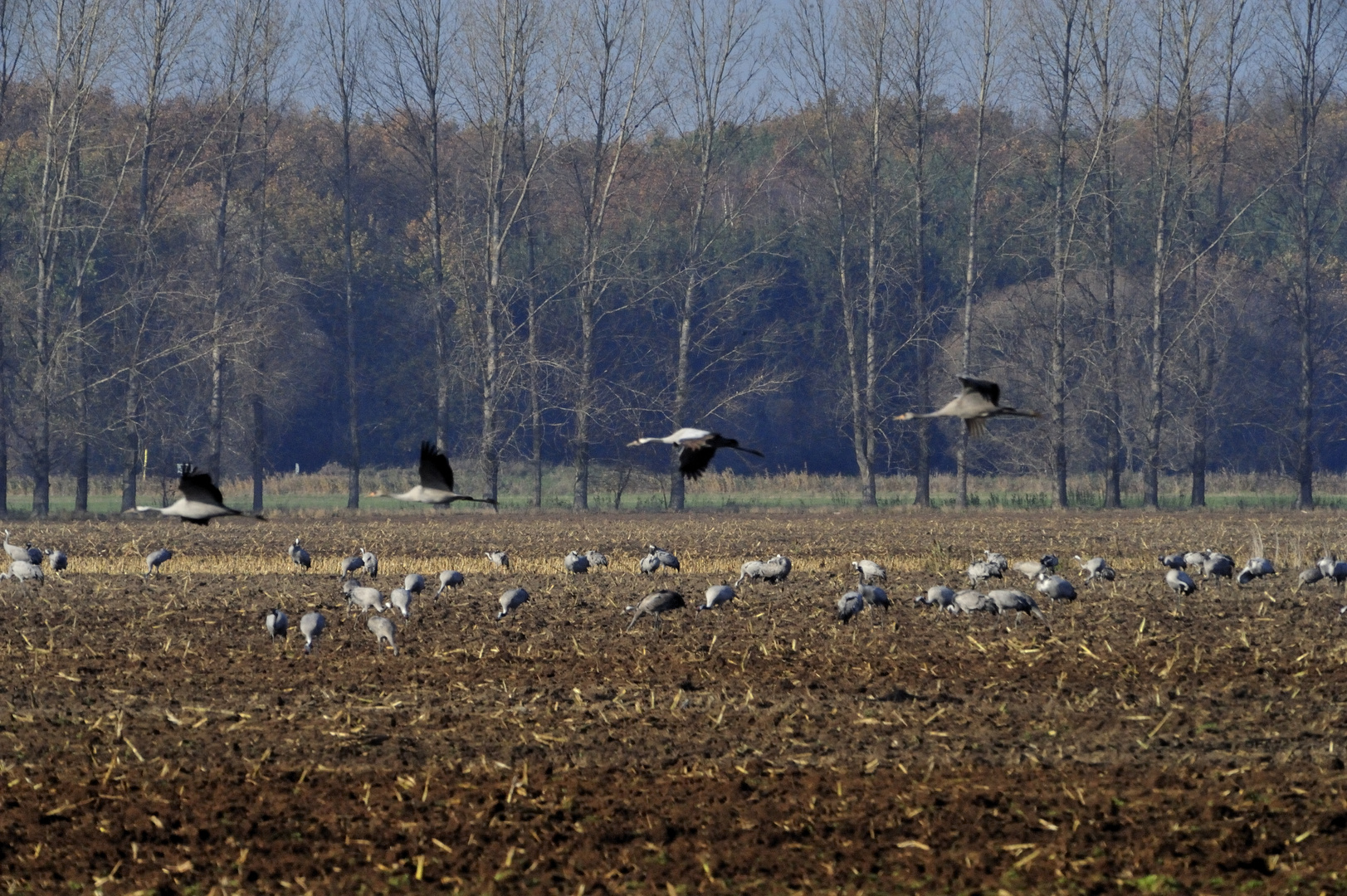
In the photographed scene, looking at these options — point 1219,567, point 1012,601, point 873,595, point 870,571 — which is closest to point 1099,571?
point 1219,567

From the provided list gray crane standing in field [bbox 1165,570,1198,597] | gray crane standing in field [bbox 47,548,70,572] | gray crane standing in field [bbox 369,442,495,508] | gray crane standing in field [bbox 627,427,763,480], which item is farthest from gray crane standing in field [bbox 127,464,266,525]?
gray crane standing in field [bbox 47,548,70,572]

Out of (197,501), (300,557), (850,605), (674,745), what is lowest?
(674,745)

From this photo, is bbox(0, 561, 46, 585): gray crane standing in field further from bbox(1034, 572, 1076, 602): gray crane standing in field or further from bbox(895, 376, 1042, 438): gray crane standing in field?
bbox(895, 376, 1042, 438): gray crane standing in field

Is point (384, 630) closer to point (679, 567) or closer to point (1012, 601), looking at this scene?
point (1012, 601)

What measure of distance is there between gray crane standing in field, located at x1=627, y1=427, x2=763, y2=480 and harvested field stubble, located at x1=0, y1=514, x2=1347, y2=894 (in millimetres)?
1923

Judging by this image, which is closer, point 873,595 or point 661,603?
point 661,603

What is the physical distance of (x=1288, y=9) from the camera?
48.4 m

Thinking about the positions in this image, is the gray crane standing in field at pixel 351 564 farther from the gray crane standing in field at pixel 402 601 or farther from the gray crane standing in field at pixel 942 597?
the gray crane standing in field at pixel 942 597

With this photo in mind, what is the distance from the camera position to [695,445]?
10.3 meters

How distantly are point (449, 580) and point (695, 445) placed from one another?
408 inches

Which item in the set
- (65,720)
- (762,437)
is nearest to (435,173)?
(762,437)

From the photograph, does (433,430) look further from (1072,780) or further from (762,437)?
(1072,780)

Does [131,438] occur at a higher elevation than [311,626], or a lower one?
higher

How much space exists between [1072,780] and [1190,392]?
146 ft
